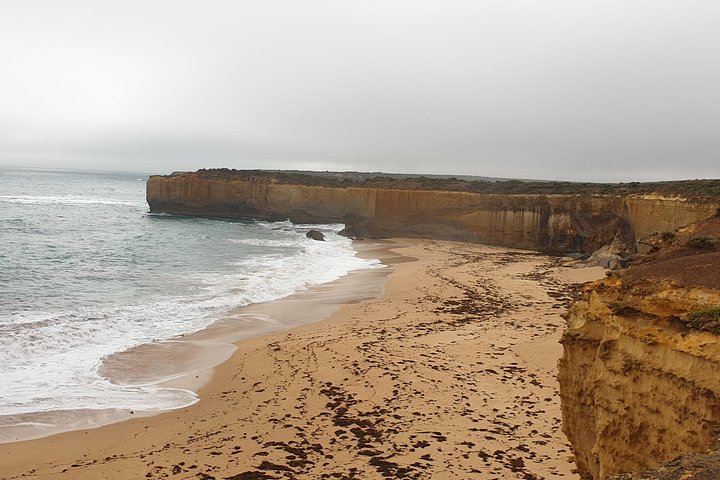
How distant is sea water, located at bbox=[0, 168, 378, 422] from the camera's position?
10.8 metres

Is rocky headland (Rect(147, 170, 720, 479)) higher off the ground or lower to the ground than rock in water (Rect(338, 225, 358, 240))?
higher

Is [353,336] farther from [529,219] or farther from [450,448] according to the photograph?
[529,219]

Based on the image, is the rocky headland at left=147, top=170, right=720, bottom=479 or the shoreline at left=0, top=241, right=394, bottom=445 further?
the shoreline at left=0, top=241, right=394, bottom=445

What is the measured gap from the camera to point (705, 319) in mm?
4496

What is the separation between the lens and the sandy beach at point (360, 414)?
7.37 m

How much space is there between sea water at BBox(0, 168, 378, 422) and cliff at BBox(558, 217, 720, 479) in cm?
753

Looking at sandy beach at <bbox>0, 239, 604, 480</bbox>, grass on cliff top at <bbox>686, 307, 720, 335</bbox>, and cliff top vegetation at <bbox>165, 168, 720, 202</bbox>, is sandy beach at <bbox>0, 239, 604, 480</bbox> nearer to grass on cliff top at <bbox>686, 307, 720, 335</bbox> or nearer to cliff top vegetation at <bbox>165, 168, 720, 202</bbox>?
grass on cliff top at <bbox>686, 307, 720, 335</bbox>

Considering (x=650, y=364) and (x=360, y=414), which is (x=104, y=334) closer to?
(x=360, y=414)

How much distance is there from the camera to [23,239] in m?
33.0

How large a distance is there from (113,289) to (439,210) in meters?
26.5

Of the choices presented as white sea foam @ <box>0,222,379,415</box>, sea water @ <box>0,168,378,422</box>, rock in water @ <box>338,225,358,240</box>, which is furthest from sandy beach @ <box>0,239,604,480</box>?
rock in water @ <box>338,225,358,240</box>

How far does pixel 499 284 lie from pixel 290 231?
2941cm

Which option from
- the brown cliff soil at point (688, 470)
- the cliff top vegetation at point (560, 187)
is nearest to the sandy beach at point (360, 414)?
the brown cliff soil at point (688, 470)

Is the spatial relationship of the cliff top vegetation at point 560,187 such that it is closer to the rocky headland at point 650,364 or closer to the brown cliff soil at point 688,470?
the rocky headland at point 650,364
